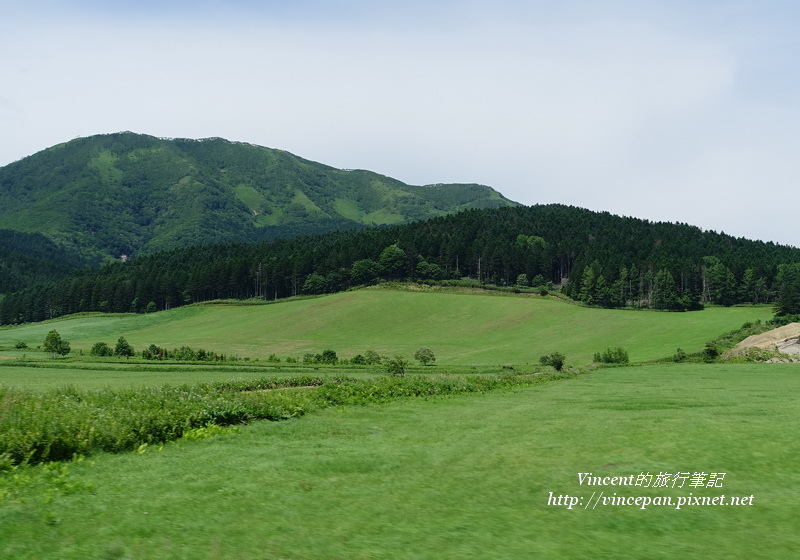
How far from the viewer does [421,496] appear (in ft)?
36.1

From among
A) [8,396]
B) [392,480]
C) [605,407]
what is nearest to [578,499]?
[392,480]

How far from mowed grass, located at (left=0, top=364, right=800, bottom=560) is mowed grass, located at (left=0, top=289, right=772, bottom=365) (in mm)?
72634

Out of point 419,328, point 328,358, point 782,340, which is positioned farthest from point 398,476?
point 419,328

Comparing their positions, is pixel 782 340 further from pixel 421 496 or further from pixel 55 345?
pixel 55 345

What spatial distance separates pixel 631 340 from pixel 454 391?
8194 cm

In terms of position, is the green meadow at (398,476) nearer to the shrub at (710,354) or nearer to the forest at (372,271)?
the shrub at (710,354)

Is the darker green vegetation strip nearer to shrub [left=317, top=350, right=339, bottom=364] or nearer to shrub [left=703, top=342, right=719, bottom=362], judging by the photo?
shrub [left=317, top=350, right=339, bottom=364]

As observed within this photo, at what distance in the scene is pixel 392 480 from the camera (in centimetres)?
1234

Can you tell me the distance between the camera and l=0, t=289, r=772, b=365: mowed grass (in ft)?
341

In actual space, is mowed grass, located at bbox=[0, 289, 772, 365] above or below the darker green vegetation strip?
below

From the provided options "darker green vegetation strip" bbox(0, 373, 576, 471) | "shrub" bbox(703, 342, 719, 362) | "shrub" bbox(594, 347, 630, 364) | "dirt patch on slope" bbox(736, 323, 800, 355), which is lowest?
"shrub" bbox(594, 347, 630, 364)

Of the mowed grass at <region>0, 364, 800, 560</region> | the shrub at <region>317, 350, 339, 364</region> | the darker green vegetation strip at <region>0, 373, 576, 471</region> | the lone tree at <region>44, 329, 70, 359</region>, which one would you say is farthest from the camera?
the lone tree at <region>44, 329, 70, 359</region>

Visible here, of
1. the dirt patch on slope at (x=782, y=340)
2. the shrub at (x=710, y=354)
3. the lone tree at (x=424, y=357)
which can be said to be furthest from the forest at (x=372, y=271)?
the lone tree at (x=424, y=357)

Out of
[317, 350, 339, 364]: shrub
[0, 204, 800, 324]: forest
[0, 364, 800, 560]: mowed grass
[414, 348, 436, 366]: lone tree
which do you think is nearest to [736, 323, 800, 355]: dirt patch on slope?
[414, 348, 436, 366]: lone tree
